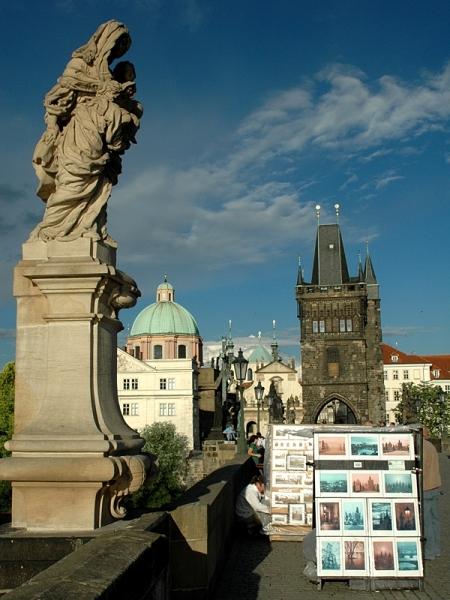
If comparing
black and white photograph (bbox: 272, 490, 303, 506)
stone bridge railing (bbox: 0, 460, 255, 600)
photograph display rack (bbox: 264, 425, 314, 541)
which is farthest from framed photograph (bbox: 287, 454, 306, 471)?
stone bridge railing (bbox: 0, 460, 255, 600)

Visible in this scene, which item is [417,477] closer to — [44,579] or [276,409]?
[44,579]

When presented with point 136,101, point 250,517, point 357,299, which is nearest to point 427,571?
point 250,517

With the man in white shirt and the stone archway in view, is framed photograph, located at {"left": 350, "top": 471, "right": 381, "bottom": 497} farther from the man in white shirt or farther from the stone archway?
the stone archway

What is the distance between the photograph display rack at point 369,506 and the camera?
6645 mm

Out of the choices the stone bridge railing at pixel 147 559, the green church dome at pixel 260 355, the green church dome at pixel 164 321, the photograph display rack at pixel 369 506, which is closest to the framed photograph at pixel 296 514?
the stone bridge railing at pixel 147 559

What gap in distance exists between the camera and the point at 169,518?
4973mm

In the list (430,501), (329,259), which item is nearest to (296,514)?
(430,501)

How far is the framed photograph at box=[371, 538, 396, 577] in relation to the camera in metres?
6.64

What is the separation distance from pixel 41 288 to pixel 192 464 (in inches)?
2087

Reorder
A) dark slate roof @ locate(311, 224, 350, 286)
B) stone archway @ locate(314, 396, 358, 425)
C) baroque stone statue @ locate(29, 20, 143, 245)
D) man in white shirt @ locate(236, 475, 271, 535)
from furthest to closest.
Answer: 1. dark slate roof @ locate(311, 224, 350, 286)
2. stone archway @ locate(314, 396, 358, 425)
3. man in white shirt @ locate(236, 475, 271, 535)
4. baroque stone statue @ locate(29, 20, 143, 245)

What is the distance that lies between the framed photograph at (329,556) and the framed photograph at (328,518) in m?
0.07

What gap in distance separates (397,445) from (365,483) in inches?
19.7

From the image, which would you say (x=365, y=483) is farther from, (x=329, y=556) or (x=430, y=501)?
(x=430, y=501)

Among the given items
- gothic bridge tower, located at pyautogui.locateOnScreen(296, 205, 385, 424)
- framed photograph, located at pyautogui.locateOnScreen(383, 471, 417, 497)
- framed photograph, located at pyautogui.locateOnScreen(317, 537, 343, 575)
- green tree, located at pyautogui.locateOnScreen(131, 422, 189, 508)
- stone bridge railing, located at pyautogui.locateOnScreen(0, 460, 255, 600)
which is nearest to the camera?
stone bridge railing, located at pyautogui.locateOnScreen(0, 460, 255, 600)
